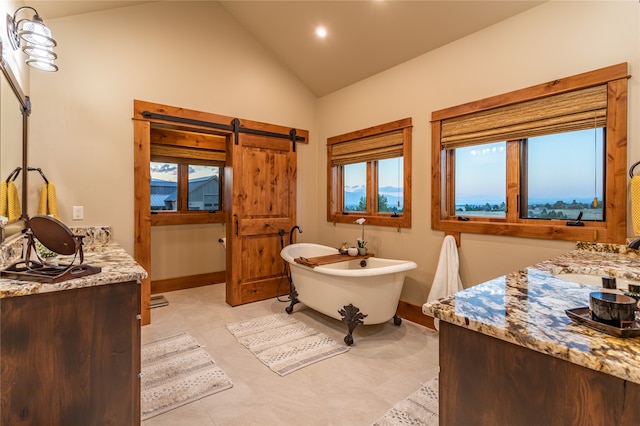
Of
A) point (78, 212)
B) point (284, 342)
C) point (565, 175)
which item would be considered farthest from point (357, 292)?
point (78, 212)

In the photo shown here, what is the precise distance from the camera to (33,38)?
1.93 meters

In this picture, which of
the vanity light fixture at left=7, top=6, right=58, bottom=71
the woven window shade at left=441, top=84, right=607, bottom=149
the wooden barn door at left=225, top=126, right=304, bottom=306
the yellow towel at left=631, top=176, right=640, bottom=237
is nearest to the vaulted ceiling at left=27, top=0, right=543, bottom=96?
the vanity light fixture at left=7, top=6, right=58, bottom=71

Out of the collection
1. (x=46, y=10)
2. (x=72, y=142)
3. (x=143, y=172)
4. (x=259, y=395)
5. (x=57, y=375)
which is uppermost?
(x=46, y=10)

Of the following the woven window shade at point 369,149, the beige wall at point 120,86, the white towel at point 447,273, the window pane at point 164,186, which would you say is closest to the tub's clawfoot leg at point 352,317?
the white towel at point 447,273

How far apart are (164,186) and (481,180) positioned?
14.4 ft

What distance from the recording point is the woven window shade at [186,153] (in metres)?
4.58

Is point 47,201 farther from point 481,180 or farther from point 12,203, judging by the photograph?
point 481,180

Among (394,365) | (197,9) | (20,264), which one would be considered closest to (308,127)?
(197,9)

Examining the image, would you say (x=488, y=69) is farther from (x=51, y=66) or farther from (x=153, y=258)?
(x=153, y=258)

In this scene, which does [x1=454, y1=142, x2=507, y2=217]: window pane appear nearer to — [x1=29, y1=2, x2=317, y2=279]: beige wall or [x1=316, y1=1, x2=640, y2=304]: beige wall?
[x1=316, y1=1, x2=640, y2=304]: beige wall

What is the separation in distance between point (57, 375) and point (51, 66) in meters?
1.99

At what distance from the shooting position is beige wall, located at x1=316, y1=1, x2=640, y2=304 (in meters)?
2.23

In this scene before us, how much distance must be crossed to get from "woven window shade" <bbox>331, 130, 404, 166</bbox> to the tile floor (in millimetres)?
2000

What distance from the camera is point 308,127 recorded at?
472 cm
